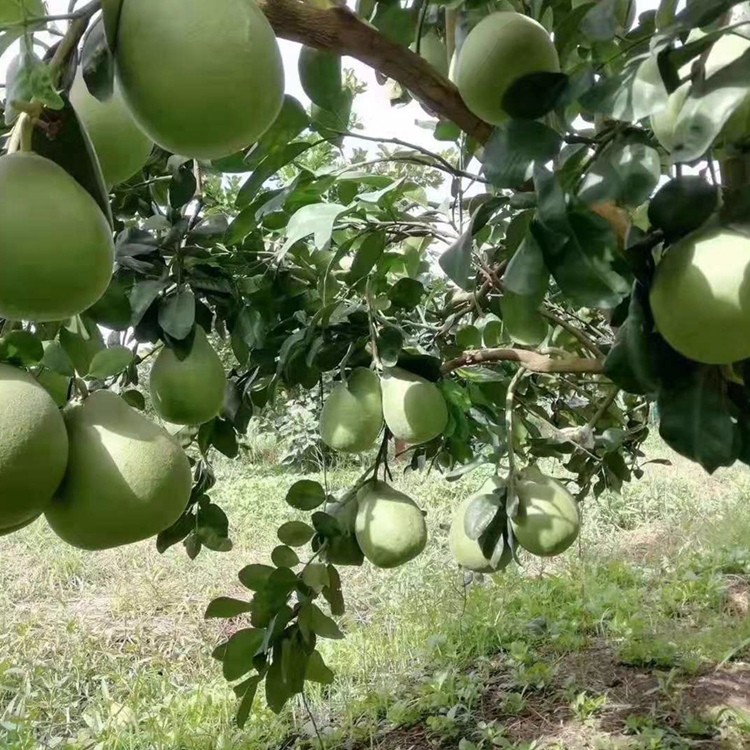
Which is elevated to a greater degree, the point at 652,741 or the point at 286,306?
the point at 286,306

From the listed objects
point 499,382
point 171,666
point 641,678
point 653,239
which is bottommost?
point 171,666

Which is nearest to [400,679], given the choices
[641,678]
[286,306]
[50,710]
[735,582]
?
[641,678]

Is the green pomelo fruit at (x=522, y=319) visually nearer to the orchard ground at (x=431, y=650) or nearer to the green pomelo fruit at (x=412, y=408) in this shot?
the green pomelo fruit at (x=412, y=408)

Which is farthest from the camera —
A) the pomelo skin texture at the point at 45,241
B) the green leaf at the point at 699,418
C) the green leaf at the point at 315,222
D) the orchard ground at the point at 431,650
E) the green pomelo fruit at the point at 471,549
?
the orchard ground at the point at 431,650

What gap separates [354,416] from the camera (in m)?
1.19

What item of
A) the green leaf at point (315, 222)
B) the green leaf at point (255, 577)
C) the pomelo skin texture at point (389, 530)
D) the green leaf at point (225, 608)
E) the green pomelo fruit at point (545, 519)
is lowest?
the green leaf at point (225, 608)

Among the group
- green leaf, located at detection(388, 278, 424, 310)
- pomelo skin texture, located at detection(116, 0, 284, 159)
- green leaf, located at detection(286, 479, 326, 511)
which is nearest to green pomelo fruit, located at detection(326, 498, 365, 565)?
green leaf, located at detection(286, 479, 326, 511)

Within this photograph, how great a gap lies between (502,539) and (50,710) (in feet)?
7.81

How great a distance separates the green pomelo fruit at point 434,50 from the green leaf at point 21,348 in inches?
25.2

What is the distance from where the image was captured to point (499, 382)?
1523 millimetres

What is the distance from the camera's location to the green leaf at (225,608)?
116 cm

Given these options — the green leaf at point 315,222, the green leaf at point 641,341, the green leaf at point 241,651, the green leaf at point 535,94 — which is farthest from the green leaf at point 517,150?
the green leaf at point 241,651

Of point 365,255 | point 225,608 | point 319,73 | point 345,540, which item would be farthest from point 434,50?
point 225,608

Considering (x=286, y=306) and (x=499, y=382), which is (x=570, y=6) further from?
(x=499, y=382)
